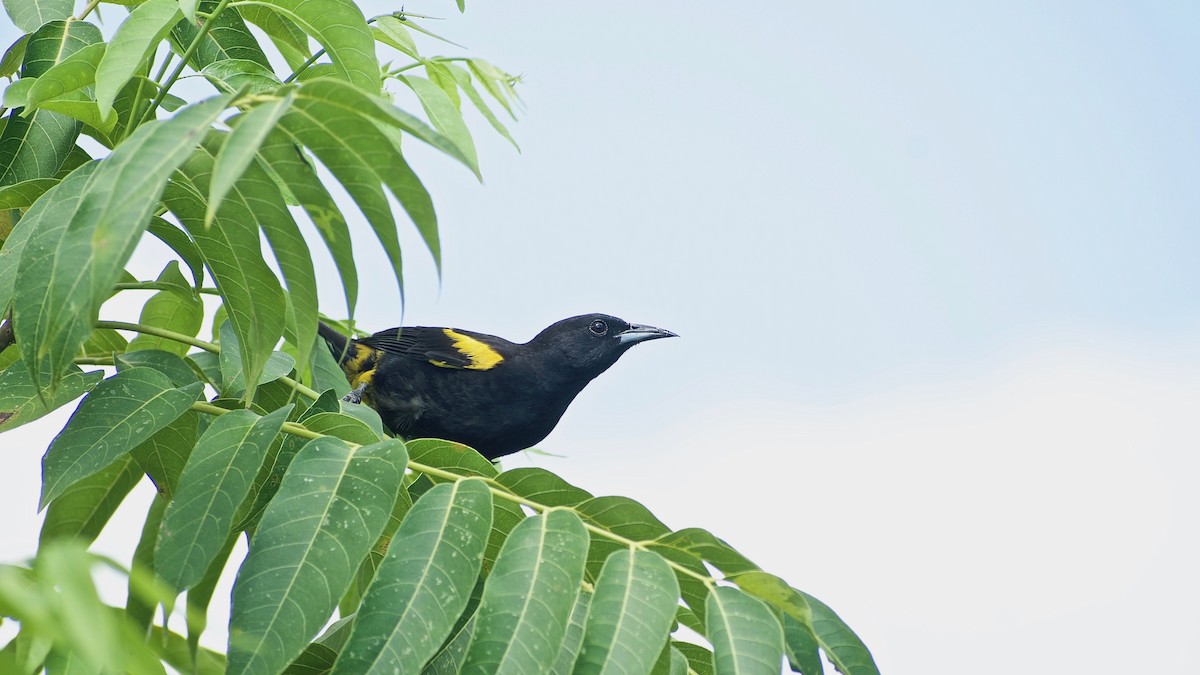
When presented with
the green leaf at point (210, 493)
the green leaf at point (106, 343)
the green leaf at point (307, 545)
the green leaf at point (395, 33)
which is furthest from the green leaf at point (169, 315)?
the green leaf at point (307, 545)

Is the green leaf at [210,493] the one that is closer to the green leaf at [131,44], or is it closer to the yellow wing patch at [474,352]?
the green leaf at [131,44]

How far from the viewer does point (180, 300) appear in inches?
130

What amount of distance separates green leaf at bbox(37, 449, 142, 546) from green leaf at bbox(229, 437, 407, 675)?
846 mm

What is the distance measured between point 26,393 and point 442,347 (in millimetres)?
2405

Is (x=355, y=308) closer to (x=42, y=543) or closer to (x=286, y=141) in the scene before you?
(x=286, y=141)

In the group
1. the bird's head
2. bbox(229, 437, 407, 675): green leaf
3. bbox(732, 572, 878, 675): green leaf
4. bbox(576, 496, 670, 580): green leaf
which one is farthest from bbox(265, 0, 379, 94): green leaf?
the bird's head

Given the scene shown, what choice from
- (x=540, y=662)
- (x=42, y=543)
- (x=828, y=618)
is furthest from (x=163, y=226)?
(x=828, y=618)

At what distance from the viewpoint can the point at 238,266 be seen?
2020 millimetres

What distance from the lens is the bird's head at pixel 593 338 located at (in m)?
4.80

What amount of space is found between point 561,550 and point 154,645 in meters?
1.16

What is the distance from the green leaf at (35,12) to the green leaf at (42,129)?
0.10 meters

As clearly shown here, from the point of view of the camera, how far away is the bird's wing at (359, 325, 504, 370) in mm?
4566

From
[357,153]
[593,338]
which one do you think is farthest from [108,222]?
[593,338]

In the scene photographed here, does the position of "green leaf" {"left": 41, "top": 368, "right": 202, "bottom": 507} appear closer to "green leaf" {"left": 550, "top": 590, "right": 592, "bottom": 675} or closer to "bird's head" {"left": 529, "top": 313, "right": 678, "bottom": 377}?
"green leaf" {"left": 550, "top": 590, "right": 592, "bottom": 675}
